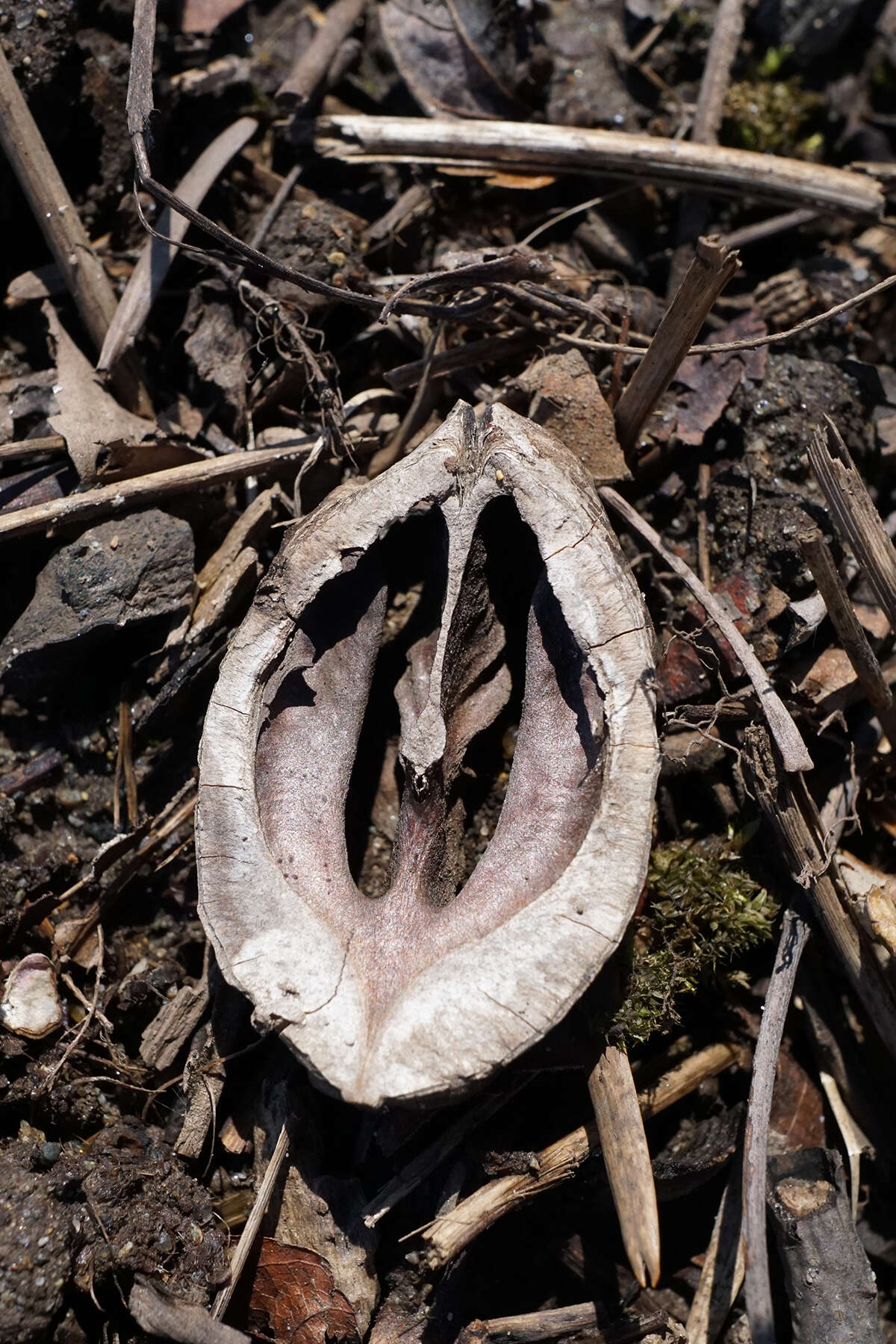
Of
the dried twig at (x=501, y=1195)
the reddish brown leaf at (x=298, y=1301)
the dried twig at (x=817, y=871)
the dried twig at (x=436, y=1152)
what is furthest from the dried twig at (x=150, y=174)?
the reddish brown leaf at (x=298, y=1301)

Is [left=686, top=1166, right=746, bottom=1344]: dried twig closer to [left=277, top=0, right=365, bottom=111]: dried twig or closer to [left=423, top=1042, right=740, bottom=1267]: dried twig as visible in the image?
[left=423, top=1042, right=740, bottom=1267]: dried twig

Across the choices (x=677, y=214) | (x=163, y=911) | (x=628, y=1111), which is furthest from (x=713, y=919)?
(x=677, y=214)

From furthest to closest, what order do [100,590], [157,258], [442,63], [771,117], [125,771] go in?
[771,117], [442,63], [157,258], [125,771], [100,590]

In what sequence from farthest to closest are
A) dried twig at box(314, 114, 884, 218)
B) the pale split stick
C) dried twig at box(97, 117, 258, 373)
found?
dried twig at box(314, 114, 884, 218), dried twig at box(97, 117, 258, 373), the pale split stick

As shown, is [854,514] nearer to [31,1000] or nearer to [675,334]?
[675,334]

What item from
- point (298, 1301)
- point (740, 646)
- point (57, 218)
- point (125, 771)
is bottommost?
point (298, 1301)

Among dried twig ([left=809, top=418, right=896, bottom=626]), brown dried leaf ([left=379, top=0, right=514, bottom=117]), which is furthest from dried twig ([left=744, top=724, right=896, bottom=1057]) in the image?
brown dried leaf ([left=379, top=0, right=514, bottom=117])

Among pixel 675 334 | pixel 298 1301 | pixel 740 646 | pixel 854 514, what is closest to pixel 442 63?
pixel 675 334
